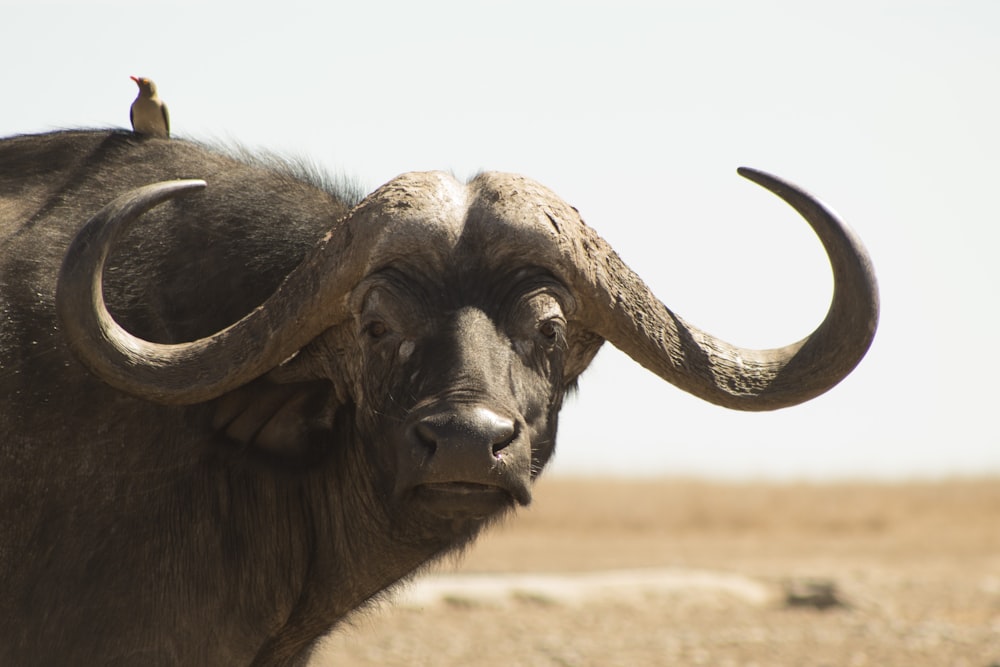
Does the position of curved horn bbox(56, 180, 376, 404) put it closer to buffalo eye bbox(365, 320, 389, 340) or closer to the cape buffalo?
the cape buffalo

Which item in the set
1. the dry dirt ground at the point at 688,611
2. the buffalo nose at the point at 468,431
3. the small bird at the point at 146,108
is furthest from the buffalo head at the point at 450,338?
the small bird at the point at 146,108

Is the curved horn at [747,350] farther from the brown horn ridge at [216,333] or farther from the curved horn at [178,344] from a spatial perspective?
the curved horn at [178,344]

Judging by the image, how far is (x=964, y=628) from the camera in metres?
11.0

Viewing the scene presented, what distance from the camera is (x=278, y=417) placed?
541cm

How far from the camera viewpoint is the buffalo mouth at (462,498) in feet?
15.1

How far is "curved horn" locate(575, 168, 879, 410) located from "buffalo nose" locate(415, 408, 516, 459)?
0.86 m

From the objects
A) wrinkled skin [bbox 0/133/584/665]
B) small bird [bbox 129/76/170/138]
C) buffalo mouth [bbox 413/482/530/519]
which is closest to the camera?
buffalo mouth [bbox 413/482/530/519]

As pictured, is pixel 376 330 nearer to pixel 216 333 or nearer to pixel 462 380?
pixel 462 380

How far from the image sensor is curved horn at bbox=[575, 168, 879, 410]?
516cm

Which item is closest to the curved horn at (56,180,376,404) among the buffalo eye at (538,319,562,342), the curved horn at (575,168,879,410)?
the buffalo eye at (538,319,562,342)

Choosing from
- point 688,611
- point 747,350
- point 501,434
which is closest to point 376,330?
point 501,434

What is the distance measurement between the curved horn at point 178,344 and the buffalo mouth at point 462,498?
83 cm

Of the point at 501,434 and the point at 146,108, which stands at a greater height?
the point at 146,108

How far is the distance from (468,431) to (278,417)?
1.21m
